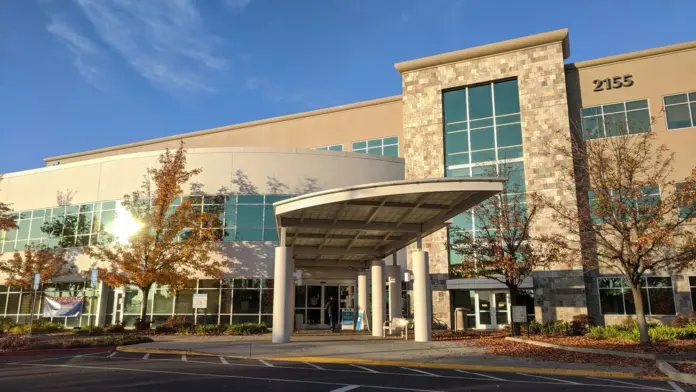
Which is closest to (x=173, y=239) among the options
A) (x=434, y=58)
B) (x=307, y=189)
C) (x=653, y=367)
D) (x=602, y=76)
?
(x=307, y=189)

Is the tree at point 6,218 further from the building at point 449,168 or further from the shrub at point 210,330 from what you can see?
the shrub at point 210,330

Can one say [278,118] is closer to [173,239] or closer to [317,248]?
[173,239]

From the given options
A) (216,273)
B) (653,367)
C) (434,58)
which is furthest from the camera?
(434,58)

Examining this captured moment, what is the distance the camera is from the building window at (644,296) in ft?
85.1

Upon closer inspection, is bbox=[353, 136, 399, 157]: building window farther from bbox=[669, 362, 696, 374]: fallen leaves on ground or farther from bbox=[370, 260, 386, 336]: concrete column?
bbox=[669, 362, 696, 374]: fallen leaves on ground

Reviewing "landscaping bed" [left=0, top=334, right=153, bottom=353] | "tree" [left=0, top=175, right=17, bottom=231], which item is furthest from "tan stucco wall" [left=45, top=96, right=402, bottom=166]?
"landscaping bed" [left=0, top=334, right=153, bottom=353]

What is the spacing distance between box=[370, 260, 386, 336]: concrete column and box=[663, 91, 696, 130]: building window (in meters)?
17.6

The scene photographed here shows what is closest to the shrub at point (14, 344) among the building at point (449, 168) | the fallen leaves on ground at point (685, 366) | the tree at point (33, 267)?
the building at point (449, 168)

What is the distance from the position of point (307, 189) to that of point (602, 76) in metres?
18.1

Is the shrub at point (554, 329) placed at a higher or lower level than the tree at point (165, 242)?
lower

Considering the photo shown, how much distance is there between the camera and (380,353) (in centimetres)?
1584

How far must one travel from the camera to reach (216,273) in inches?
1070

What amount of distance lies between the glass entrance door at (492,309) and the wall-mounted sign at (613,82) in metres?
13.0

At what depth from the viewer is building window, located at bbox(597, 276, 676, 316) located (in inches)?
1022
